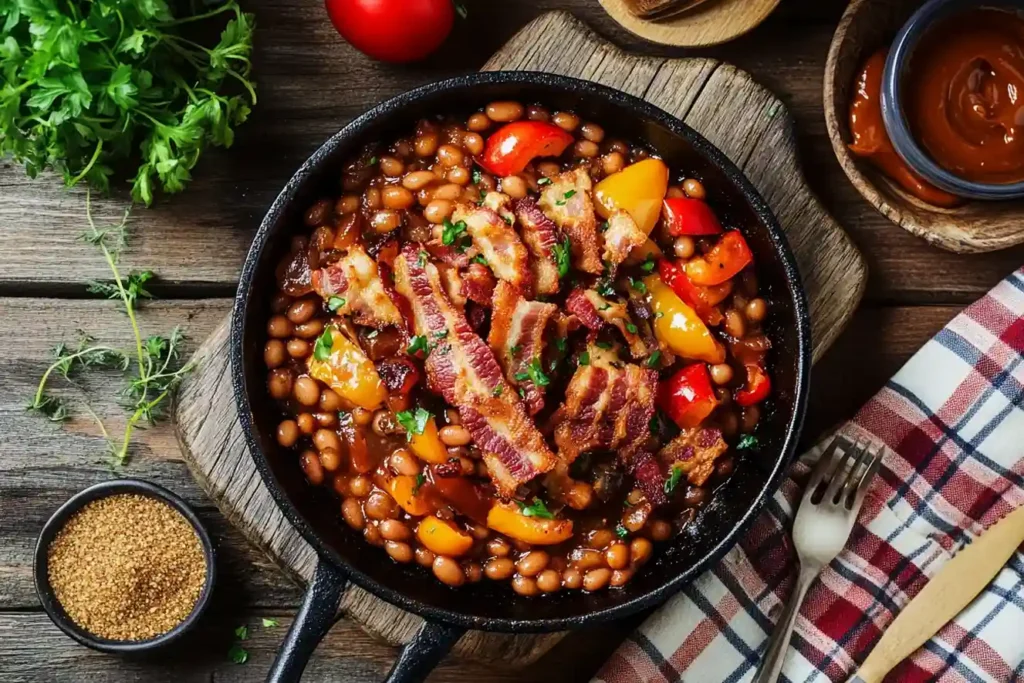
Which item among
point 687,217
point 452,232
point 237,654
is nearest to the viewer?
point 452,232

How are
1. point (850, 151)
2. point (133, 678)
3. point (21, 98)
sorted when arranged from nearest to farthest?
point (21, 98) → point (850, 151) → point (133, 678)

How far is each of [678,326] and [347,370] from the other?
98 cm

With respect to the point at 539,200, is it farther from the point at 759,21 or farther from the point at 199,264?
the point at 199,264

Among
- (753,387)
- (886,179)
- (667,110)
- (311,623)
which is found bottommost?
(311,623)

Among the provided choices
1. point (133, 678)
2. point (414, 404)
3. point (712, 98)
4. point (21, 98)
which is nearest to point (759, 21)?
point (712, 98)

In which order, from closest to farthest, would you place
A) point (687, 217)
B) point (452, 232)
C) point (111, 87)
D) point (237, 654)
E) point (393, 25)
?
point (111, 87), point (452, 232), point (687, 217), point (393, 25), point (237, 654)

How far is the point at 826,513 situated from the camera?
3.46 m

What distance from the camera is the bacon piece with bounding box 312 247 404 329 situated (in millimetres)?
3115

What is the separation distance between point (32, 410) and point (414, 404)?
4.59 feet

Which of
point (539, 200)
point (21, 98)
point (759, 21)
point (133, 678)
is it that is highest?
point (759, 21)

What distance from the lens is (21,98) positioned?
3172 millimetres

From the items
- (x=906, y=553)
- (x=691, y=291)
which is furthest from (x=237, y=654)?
(x=906, y=553)

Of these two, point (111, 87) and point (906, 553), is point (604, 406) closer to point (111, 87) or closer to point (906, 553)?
point (906, 553)

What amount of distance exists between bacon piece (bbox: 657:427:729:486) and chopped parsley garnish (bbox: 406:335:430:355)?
30.6 inches
